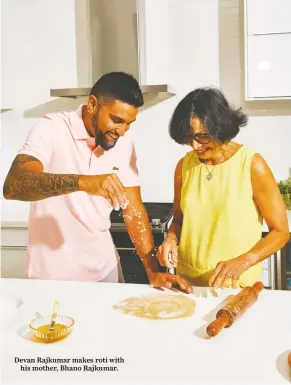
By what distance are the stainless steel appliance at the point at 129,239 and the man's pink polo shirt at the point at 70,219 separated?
0.24 meters

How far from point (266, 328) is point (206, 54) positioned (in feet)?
4.02

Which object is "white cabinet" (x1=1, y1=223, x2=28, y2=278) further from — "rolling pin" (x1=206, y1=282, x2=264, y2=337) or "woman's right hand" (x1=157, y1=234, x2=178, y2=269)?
"rolling pin" (x1=206, y1=282, x2=264, y2=337)

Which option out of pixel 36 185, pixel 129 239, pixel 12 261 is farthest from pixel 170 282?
pixel 12 261

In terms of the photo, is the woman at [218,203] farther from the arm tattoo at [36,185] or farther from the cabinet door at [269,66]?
the cabinet door at [269,66]

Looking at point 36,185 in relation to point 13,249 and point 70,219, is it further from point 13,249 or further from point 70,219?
point 13,249

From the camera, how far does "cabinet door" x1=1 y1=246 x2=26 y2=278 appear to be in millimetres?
1935

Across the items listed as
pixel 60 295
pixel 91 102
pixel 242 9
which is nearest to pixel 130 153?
pixel 91 102

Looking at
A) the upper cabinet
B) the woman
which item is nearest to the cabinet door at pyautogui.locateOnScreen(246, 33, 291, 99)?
the upper cabinet

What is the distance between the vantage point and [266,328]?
1.02 m

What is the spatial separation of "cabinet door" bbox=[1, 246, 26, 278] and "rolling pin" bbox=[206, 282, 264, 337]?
3.64ft

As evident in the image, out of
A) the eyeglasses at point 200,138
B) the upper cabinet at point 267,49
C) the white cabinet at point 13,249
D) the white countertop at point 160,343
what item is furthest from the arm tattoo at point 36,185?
the upper cabinet at point 267,49

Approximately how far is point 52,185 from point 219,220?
0.53m

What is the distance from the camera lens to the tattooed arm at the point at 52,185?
3.87ft

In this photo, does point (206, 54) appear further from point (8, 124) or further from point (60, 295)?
point (60, 295)
